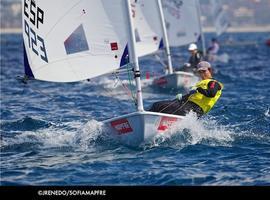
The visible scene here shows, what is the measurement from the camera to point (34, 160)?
1016 centimetres

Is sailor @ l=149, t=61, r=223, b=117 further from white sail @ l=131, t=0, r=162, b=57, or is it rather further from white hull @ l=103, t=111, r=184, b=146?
white sail @ l=131, t=0, r=162, b=57

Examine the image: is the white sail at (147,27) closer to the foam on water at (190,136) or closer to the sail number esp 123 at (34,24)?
the sail number esp 123 at (34,24)

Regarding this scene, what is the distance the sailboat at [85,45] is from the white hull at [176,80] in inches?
349

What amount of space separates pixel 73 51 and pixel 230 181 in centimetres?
434

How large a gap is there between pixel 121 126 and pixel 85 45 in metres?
1.77

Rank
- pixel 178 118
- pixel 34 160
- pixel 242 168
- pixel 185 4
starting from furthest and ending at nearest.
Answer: pixel 185 4
pixel 178 118
pixel 34 160
pixel 242 168

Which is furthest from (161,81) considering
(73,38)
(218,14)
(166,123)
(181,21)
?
(218,14)

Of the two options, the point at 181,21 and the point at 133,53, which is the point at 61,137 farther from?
the point at 181,21

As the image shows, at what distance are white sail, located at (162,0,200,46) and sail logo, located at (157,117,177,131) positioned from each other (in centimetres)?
1491

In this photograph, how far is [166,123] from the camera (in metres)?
10.9

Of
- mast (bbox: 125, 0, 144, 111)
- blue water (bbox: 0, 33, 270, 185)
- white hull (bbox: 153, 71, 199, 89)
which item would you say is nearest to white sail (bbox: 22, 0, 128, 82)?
mast (bbox: 125, 0, 144, 111)
